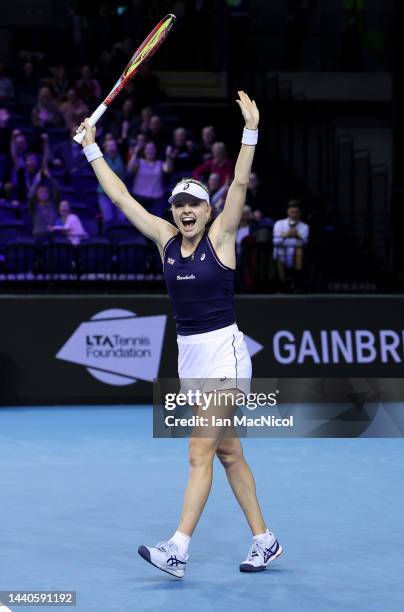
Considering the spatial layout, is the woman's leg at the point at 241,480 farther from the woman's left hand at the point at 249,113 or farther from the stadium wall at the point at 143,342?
the stadium wall at the point at 143,342

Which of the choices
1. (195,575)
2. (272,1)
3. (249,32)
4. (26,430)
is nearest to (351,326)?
(26,430)

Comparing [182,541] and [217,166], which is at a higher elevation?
[217,166]

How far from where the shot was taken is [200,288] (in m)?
6.74

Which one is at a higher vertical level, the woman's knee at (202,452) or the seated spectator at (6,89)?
the seated spectator at (6,89)

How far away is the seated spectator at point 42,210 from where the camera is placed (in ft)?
51.5

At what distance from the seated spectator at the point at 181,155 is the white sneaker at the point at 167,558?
37.9ft

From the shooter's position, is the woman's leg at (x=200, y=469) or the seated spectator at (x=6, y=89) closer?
the woman's leg at (x=200, y=469)

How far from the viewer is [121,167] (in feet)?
Answer: 56.2

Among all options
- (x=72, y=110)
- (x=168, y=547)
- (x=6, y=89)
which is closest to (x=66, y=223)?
(x=72, y=110)

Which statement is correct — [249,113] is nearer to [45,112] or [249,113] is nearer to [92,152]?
[92,152]

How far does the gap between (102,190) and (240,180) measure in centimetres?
995

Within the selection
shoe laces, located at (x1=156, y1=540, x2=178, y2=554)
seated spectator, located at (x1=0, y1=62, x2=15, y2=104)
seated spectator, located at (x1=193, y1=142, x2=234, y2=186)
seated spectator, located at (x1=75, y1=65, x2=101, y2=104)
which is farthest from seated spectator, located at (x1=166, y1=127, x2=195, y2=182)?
shoe laces, located at (x1=156, y1=540, x2=178, y2=554)

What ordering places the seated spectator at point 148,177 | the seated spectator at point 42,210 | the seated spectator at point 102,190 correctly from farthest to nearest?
the seated spectator at point 148,177
the seated spectator at point 102,190
the seated spectator at point 42,210

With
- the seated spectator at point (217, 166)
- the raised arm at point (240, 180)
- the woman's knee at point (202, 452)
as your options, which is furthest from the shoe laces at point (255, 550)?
the seated spectator at point (217, 166)
